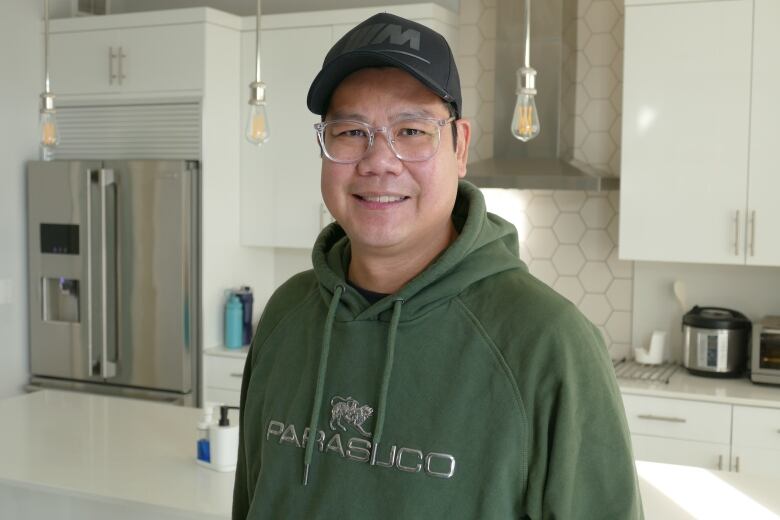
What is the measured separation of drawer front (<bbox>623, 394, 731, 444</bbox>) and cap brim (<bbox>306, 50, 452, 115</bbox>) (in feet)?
8.40

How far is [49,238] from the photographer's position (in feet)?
15.0

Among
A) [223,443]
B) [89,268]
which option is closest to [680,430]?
[223,443]

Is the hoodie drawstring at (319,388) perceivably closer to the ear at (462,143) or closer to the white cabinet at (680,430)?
the ear at (462,143)

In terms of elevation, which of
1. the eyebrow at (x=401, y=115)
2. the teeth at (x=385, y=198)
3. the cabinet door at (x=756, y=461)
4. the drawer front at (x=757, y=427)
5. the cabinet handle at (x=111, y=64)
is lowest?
the cabinet door at (x=756, y=461)

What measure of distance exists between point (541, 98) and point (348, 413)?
9.65 feet

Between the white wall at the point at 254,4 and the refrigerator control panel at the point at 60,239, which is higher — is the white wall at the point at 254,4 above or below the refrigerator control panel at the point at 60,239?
above

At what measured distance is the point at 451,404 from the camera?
125 centimetres

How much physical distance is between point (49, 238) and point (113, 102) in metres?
0.74

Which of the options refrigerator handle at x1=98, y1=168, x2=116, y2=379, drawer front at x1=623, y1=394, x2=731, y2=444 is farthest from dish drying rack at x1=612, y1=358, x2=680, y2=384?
refrigerator handle at x1=98, y1=168, x2=116, y2=379

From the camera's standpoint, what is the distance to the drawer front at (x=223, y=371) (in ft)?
14.1

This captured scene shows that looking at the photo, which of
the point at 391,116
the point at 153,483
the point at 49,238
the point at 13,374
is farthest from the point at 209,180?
the point at 391,116

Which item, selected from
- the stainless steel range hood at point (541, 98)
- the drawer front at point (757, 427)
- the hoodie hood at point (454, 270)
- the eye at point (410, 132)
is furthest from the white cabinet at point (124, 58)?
the eye at point (410, 132)

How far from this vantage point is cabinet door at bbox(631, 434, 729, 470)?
3533 millimetres

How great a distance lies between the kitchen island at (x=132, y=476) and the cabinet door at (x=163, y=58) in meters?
1.70
